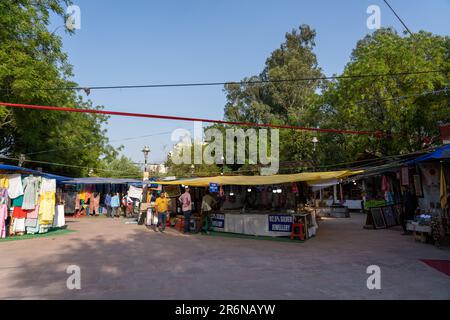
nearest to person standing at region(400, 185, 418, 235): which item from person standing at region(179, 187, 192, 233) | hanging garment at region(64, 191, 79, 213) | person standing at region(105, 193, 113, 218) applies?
person standing at region(179, 187, 192, 233)

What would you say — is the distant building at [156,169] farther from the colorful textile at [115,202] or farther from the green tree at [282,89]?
the colorful textile at [115,202]

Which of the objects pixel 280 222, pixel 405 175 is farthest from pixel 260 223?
pixel 405 175

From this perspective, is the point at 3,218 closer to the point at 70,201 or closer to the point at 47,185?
the point at 47,185

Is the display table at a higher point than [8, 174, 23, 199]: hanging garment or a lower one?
lower

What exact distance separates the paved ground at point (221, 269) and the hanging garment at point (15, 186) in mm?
1961

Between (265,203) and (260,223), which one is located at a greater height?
(265,203)

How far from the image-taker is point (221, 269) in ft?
23.5

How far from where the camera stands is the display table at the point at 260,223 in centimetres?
1191

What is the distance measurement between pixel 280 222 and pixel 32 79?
13476mm

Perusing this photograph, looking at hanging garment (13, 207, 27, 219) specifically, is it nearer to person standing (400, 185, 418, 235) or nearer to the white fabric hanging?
the white fabric hanging

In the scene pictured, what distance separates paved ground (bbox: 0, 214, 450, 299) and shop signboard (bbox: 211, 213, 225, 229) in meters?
2.20

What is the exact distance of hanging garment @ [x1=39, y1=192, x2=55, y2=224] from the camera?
13.0 meters

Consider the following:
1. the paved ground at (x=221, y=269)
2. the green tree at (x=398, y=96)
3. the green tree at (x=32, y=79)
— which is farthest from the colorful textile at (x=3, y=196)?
the green tree at (x=398, y=96)

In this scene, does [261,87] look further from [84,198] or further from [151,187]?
[84,198]
